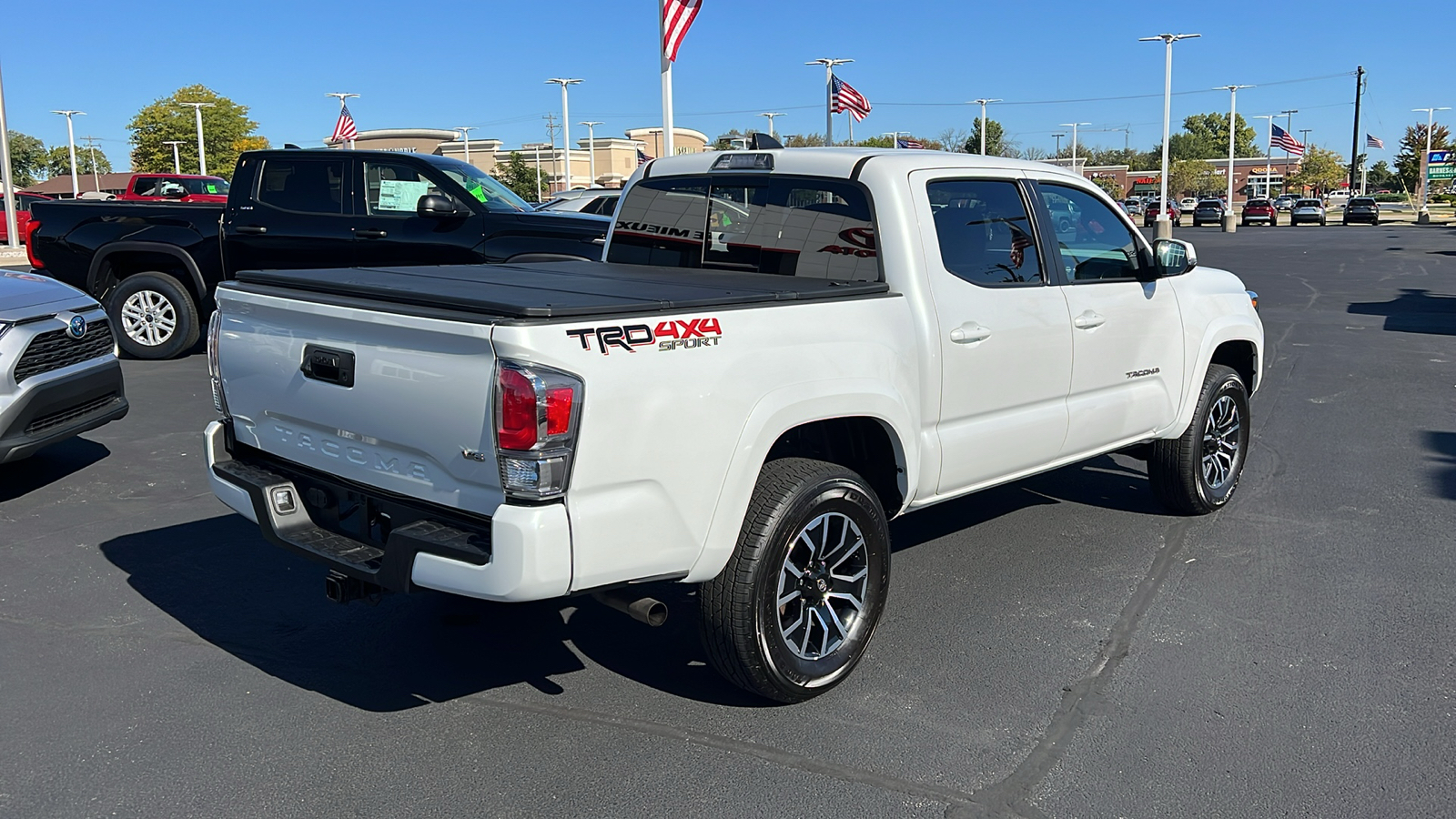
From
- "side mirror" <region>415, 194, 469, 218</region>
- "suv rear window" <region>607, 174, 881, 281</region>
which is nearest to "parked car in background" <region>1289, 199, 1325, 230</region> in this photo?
"side mirror" <region>415, 194, 469, 218</region>

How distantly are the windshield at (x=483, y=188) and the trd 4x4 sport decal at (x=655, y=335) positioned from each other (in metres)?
7.22

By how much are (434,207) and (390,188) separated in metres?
1.04

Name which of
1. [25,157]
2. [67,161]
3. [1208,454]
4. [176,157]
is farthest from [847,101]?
[67,161]

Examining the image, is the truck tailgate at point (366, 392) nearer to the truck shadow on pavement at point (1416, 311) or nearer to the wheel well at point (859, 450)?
the wheel well at point (859, 450)

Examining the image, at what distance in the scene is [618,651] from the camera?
14.5ft

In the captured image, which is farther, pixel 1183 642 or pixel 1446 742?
pixel 1183 642

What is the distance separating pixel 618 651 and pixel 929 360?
161cm

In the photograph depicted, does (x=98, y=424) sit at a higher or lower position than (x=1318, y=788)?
higher

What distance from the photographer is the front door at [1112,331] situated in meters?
5.15

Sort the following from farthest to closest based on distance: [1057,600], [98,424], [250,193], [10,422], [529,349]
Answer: [250,193], [98,424], [10,422], [1057,600], [529,349]

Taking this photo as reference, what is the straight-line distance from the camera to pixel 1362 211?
5622 cm

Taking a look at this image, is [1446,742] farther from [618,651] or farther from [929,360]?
[618,651]

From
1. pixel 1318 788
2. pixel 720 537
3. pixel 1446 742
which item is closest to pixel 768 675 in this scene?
pixel 720 537

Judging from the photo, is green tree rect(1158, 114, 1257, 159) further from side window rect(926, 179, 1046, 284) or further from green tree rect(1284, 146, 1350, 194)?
side window rect(926, 179, 1046, 284)
